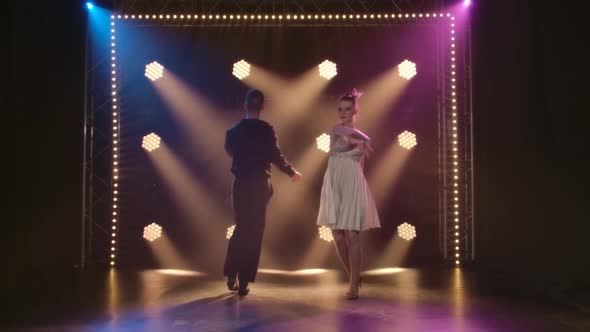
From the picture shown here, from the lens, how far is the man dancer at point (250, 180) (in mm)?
4020

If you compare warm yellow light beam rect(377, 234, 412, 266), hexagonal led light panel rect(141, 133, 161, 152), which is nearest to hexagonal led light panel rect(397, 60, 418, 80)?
warm yellow light beam rect(377, 234, 412, 266)

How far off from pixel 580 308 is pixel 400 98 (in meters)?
2.81

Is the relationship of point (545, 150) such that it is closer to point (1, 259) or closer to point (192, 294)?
point (192, 294)

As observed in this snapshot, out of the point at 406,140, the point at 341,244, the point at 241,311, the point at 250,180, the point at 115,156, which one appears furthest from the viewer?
the point at 406,140

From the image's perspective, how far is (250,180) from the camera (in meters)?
4.04

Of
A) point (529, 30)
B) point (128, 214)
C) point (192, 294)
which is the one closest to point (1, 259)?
point (128, 214)

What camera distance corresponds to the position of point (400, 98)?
5.69 metres

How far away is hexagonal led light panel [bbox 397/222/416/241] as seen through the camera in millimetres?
5633

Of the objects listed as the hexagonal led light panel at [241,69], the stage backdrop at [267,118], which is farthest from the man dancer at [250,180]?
the hexagonal led light panel at [241,69]

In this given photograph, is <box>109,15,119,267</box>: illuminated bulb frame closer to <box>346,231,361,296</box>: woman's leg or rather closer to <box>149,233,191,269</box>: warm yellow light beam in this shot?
<box>149,233,191,269</box>: warm yellow light beam

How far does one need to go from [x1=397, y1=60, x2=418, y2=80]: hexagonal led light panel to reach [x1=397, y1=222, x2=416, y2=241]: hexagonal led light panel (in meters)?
1.51

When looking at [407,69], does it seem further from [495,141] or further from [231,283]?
[231,283]

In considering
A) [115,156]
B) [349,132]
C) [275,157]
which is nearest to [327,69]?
[275,157]

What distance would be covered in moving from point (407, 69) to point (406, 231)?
A: 1657mm
